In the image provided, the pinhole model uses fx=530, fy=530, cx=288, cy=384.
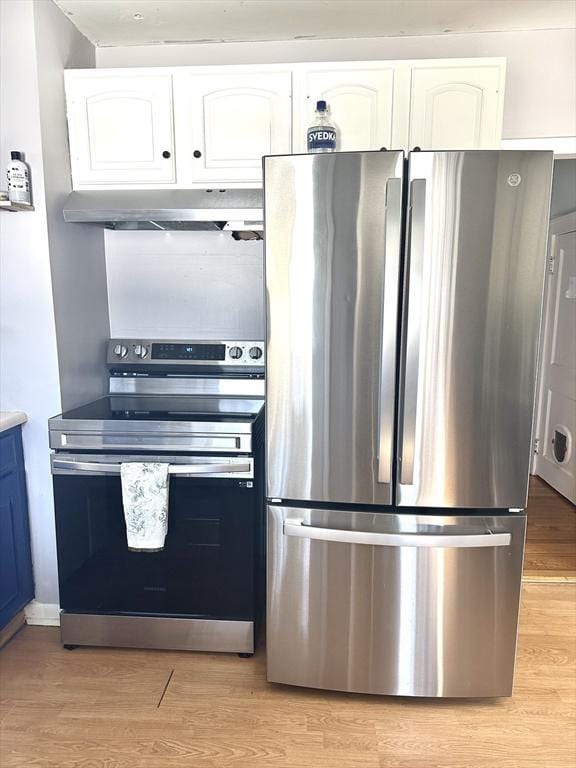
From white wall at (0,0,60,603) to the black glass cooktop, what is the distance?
0.19 metres

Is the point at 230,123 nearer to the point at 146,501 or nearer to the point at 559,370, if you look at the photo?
the point at 146,501

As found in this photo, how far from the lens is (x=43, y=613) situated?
2.23 m

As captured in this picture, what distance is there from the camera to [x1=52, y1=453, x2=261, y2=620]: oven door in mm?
1896

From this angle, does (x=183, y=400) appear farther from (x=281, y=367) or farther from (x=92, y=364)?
(x=281, y=367)

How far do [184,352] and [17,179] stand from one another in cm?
93

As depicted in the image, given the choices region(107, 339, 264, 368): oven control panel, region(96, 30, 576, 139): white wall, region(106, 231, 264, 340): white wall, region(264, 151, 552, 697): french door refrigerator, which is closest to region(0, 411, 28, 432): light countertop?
region(107, 339, 264, 368): oven control panel

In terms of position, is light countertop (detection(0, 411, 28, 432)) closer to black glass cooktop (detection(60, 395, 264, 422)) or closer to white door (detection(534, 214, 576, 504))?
black glass cooktop (detection(60, 395, 264, 422))

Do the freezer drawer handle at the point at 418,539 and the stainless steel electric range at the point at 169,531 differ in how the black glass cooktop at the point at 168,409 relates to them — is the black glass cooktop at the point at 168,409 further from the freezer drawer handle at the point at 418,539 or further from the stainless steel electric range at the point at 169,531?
the freezer drawer handle at the point at 418,539

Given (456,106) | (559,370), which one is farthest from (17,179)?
(559,370)

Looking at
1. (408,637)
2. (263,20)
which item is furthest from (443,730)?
(263,20)

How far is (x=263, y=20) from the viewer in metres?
2.10

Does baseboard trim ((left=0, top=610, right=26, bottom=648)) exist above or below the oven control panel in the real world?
below

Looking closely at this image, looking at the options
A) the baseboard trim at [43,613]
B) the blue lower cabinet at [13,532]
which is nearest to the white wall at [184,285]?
the blue lower cabinet at [13,532]

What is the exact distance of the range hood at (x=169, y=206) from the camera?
6.51 feet
